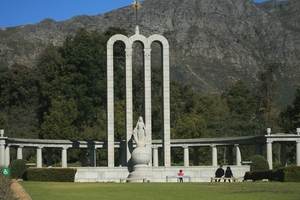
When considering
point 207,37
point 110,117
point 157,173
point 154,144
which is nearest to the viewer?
point 157,173

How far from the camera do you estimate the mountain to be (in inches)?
5699

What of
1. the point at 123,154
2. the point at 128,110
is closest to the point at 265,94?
the point at 123,154

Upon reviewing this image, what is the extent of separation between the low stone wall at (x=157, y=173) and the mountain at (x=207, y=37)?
87.0 metres

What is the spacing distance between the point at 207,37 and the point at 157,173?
111 m

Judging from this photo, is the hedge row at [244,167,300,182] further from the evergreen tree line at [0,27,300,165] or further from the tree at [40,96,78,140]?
the tree at [40,96,78,140]

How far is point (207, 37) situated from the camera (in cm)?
15750

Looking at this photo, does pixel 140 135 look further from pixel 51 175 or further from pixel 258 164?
pixel 51 175

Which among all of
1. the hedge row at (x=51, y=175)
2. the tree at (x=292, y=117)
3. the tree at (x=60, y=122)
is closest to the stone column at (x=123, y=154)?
the hedge row at (x=51, y=175)

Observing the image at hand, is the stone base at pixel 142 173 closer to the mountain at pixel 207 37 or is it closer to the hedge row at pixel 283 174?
the hedge row at pixel 283 174

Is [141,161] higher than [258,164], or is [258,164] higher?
[141,161]

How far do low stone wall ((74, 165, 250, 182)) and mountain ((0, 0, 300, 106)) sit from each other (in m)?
87.0

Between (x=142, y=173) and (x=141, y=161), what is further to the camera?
(x=141, y=161)

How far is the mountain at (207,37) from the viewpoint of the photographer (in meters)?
145

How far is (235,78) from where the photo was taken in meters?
144
